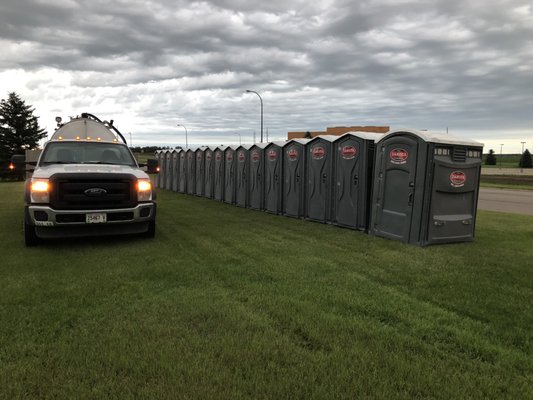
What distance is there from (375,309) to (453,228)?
14.9 ft

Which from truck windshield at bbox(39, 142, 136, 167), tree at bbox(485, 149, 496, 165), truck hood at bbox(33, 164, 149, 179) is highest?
truck windshield at bbox(39, 142, 136, 167)

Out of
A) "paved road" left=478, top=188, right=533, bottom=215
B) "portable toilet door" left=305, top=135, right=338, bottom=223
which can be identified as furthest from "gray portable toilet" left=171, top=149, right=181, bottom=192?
"paved road" left=478, top=188, right=533, bottom=215

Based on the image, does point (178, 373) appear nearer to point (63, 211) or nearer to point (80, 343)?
point (80, 343)

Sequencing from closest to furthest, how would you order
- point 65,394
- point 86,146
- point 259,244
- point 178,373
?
point 65,394
point 178,373
point 259,244
point 86,146

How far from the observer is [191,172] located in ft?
68.3

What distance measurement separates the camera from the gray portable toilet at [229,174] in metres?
16.0

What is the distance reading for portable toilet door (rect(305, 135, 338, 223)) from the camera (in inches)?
420

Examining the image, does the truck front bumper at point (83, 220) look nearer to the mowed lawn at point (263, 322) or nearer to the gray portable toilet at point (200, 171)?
the mowed lawn at point (263, 322)

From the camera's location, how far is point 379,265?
6367 mm

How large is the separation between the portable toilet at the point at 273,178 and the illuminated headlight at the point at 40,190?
23.1 ft

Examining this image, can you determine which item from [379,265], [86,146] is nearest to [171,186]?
[86,146]

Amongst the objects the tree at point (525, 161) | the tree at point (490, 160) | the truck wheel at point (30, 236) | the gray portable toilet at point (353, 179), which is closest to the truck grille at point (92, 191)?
the truck wheel at point (30, 236)

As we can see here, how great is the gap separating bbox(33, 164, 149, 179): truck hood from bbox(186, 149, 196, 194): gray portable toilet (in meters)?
12.2

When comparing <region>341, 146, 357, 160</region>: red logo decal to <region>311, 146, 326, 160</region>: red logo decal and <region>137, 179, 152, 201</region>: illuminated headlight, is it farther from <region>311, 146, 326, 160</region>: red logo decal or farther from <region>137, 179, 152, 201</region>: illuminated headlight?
<region>137, 179, 152, 201</region>: illuminated headlight
